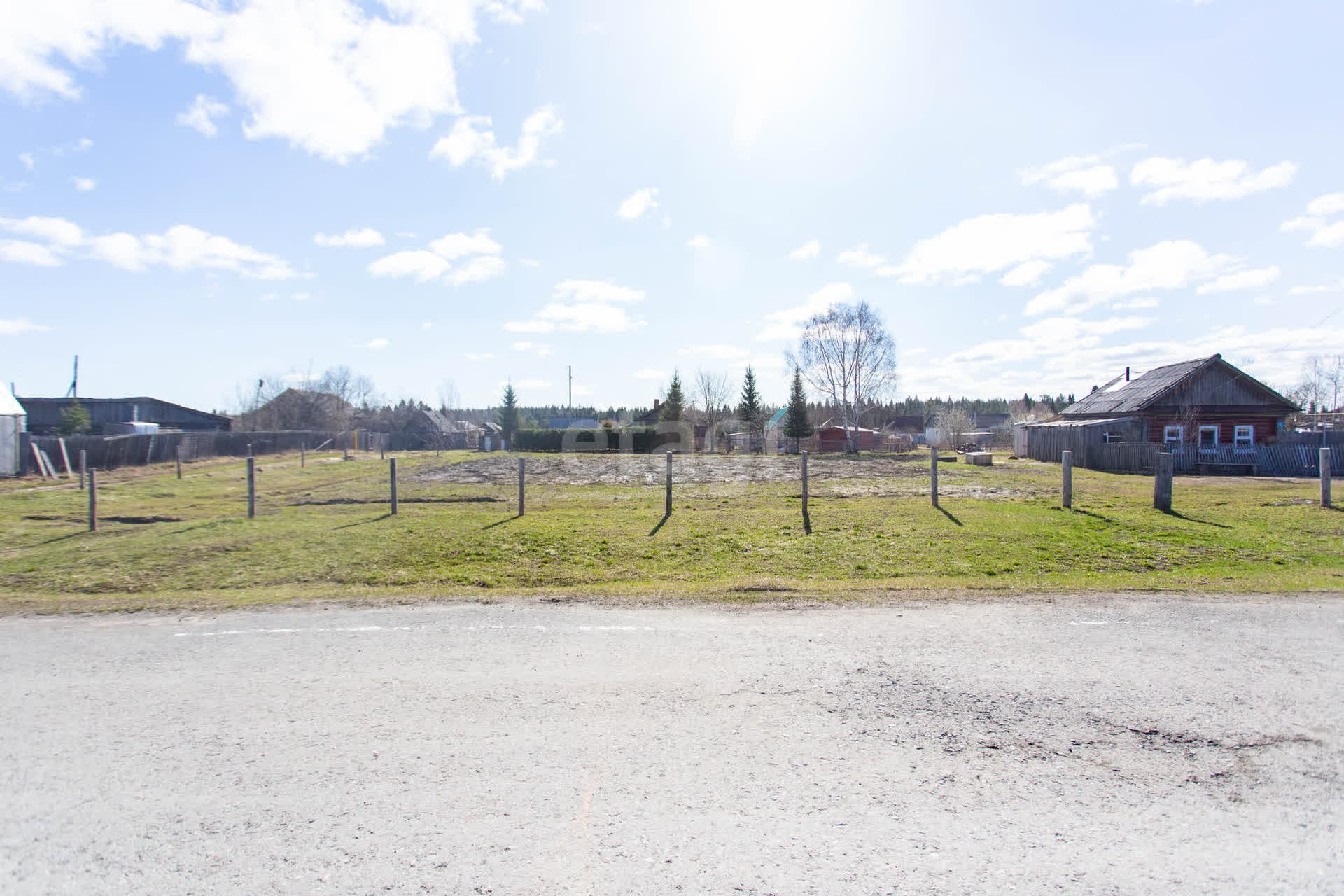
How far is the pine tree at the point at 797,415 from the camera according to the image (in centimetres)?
6562

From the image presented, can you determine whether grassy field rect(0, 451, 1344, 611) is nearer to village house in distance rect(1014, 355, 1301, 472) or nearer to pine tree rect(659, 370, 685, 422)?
village house in distance rect(1014, 355, 1301, 472)

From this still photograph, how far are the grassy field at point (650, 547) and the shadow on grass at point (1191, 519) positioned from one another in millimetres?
122

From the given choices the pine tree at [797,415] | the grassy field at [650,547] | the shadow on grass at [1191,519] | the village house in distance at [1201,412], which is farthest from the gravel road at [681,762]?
the pine tree at [797,415]

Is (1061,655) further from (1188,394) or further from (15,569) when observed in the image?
(1188,394)

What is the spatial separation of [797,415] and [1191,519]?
52.5m

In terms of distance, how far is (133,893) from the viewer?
278cm

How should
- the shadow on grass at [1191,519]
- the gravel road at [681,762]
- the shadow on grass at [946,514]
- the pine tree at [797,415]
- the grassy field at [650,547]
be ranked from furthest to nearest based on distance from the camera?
the pine tree at [797,415] → the shadow on grass at [1191,519] → the shadow on grass at [946,514] → the grassy field at [650,547] → the gravel road at [681,762]

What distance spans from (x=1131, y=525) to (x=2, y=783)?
1514 centimetres

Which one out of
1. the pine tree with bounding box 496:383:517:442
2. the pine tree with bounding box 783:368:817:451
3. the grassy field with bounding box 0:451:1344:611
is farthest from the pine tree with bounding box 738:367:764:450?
the grassy field with bounding box 0:451:1344:611

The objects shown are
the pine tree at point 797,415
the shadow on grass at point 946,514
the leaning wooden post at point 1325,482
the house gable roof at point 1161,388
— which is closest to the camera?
the shadow on grass at point 946,514

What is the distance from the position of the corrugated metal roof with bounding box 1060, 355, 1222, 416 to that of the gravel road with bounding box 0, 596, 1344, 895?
39.4 meters

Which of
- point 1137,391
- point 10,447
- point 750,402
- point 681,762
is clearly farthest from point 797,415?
point 681,762

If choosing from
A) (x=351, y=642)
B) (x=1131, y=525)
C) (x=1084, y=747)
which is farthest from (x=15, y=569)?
(x=1131, y=525)

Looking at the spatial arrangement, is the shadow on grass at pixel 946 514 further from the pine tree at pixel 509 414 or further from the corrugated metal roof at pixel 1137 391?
the pine tree at pixel 509 414
